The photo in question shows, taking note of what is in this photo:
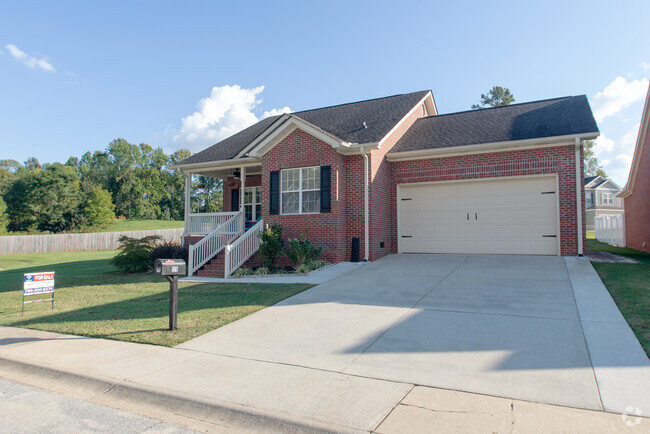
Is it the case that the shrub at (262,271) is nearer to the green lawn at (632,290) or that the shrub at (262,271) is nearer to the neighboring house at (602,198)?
the green lawn at (632,290)

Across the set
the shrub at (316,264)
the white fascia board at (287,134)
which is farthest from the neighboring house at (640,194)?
the shrub at (316,264)

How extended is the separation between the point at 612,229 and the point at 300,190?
638 inches

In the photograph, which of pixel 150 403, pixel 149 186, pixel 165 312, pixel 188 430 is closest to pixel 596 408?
pixel 188 430

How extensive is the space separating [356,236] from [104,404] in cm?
938

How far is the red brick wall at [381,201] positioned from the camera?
12.9m

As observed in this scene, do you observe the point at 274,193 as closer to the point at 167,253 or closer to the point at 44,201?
the point at 167,253

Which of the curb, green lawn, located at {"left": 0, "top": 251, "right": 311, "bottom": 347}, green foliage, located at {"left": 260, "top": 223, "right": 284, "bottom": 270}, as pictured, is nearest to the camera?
the curb

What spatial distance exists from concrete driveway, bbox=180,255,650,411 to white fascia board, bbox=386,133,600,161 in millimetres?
4491

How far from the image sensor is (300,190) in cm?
1339

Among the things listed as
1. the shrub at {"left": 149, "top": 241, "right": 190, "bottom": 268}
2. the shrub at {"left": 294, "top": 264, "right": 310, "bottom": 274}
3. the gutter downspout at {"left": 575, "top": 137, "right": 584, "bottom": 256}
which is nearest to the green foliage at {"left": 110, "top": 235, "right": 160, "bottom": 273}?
the shrub at {"left": 149, "top": 241, "right": 190, "bottom": 268}

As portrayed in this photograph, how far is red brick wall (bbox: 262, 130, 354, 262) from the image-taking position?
41.7 feet

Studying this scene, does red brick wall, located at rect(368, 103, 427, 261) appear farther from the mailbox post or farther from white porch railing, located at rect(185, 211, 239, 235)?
the mailbox post

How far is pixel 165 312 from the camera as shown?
7734 millimetres

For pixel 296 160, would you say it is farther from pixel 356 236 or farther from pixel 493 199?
pixel 493 199
